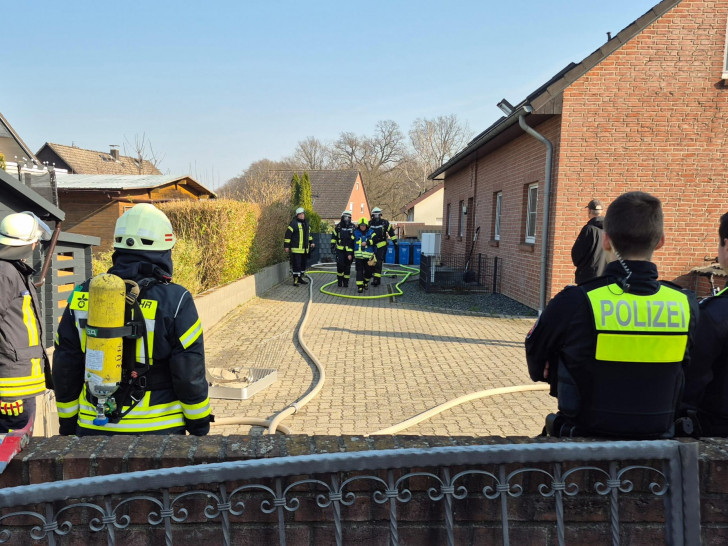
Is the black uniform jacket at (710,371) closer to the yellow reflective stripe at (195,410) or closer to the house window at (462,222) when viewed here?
the yellow reflective stripe at (195,410)

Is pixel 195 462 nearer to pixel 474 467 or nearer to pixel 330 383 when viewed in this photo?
pixel 474 467

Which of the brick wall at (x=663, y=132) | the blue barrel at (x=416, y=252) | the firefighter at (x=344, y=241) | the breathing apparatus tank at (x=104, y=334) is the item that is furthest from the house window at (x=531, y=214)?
the blue barrel at (x=416, y=252)

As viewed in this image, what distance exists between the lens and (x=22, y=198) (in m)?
5.51

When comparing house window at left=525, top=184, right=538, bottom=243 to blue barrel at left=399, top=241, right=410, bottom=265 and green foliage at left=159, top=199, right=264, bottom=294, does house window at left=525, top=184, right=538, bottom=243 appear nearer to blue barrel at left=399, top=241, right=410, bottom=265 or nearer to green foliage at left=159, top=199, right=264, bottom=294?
green foliage at left=159, top=199, right=264, bottom=294

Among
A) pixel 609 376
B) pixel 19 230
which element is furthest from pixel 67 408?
pixel 609 376

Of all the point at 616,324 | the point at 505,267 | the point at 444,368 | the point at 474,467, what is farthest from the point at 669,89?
the point at 474,467

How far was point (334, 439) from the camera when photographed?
6.40 ft

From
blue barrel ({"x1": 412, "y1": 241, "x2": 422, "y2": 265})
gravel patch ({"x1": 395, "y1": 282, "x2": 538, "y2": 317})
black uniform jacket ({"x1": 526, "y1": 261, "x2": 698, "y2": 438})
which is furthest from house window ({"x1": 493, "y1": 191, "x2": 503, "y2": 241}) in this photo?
black uniform jacket ({"x1": 526, "y1": 261, "x2": 698, "y2": 438})

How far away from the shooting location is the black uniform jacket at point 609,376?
6.50ft

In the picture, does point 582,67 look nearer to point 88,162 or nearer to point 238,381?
point 238,381

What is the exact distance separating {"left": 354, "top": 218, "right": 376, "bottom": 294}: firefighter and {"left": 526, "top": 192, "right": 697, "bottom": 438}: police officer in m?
11.8

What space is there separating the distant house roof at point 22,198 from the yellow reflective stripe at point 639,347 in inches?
208

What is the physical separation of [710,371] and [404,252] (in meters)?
22.7

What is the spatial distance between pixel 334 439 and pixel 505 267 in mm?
11787
